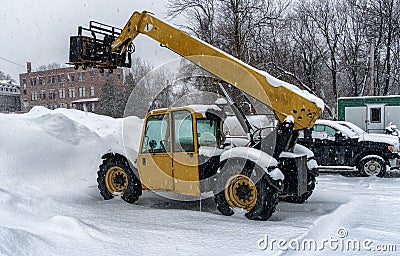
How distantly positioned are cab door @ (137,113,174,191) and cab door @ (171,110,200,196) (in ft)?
0.41

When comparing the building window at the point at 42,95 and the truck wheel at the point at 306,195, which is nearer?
the truck wheel at the point at 306,195

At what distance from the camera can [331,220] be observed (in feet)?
22.1

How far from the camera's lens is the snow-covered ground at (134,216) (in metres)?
5.09

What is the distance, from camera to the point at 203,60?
25.2 feet

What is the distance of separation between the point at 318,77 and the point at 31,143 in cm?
3137

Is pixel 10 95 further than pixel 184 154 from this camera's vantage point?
Yes

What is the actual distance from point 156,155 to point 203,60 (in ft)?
6.59

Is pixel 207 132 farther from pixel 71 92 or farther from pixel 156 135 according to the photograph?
pixel 71 92

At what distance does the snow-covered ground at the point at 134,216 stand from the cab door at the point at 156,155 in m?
0.52

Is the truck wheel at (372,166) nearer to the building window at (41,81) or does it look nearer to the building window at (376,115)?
the building window at (376,115)

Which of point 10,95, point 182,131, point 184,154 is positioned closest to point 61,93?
point 10,95

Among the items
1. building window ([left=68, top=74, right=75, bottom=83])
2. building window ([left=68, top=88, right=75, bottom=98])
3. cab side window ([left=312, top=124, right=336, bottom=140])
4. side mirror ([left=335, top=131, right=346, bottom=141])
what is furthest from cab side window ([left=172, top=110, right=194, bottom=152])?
building window ([left=68, top=74, right=75, bottom=83])

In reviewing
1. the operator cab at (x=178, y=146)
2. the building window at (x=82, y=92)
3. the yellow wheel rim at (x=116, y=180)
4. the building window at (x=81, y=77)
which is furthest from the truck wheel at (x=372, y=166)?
the building window at (x=81, y=77)

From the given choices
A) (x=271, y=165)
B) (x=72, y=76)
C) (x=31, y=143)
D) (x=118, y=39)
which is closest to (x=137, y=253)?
(x=271, y=165)
